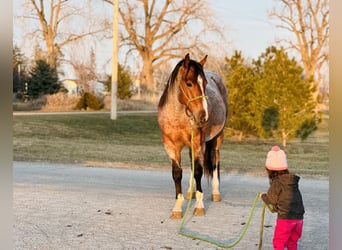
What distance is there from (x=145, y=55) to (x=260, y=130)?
14.9m

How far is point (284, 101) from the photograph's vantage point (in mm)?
17078

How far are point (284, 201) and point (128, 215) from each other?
2.54 metres

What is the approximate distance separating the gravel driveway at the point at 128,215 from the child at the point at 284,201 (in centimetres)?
66

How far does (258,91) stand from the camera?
17.5 m

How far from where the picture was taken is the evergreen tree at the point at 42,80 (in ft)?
93.6

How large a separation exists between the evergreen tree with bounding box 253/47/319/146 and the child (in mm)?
13587

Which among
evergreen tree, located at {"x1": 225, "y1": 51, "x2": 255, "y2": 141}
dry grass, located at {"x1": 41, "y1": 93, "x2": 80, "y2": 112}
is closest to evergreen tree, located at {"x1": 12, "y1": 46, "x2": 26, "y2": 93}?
dry grass, located at {"x1": 41, "y1": 93, "x2": 80, "y2": 112}

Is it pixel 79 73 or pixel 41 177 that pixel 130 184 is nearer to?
pixel 41 177

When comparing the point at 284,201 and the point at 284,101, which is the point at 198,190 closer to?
the point at 284,201

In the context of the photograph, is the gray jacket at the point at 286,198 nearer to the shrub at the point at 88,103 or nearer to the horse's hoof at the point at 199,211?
the horse's hoof at the point at 199,211

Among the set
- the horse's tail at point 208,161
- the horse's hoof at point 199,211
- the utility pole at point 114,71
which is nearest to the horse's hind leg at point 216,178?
the horse's tail at point 208,161

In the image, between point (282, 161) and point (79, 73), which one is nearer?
point (282, 161)

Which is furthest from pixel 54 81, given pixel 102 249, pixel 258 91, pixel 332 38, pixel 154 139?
pixel 332 38

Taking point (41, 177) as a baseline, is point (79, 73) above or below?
above
